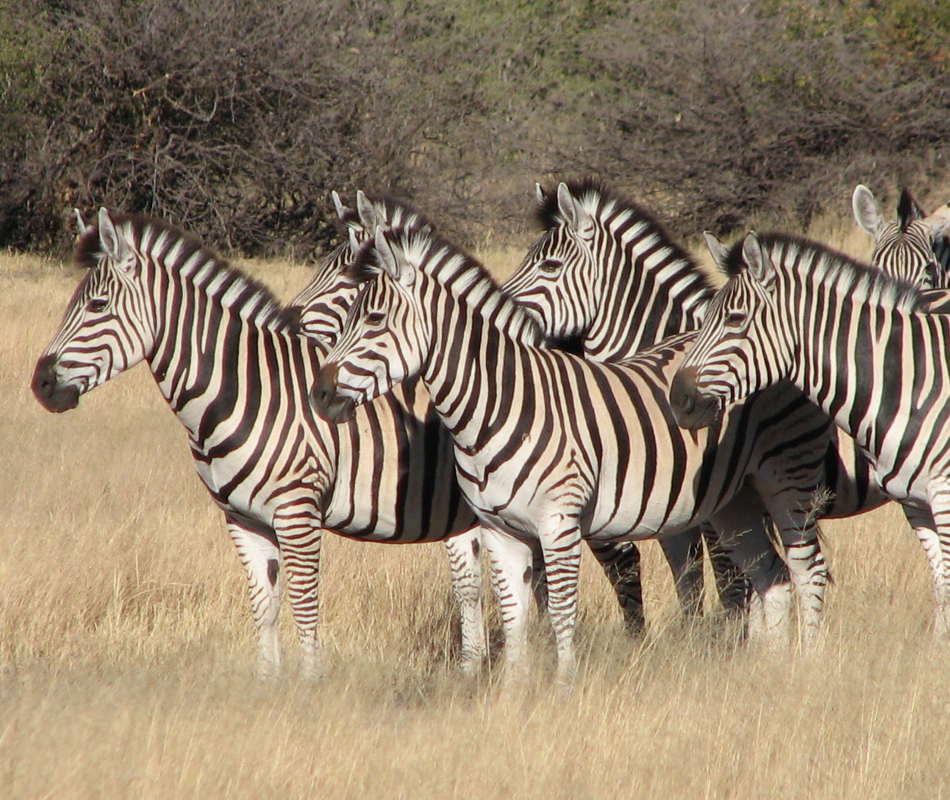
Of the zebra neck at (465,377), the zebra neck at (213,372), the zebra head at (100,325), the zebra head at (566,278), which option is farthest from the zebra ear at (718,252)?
the zebra head at (100,325)

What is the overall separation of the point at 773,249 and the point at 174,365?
2623mm

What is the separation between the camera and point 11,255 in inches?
720

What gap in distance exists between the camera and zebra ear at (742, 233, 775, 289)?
16.9 ft

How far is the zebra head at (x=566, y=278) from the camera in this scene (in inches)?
258

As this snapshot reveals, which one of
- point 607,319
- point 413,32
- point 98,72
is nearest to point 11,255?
point 98,72

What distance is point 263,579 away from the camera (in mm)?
5457

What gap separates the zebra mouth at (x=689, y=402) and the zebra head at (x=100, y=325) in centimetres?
225

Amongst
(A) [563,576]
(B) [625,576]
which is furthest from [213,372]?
(B) [625,576]

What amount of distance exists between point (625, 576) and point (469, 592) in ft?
2.86

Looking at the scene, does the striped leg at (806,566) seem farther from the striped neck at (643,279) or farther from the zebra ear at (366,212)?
the zebra ear at (366,212)

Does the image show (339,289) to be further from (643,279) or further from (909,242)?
(909,242)

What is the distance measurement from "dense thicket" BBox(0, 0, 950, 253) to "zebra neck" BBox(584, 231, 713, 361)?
12.1m

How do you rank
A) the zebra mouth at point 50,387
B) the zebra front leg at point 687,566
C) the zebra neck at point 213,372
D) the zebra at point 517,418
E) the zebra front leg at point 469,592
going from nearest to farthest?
the zebra at point 517,418, the zebra mouth at point 50,387, the zebra neck at point 213,372, the zebra front leg at point 469,592, the zebra front leg at point 687,566

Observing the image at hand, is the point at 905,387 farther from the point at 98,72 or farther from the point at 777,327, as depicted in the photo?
the point at 98,72
